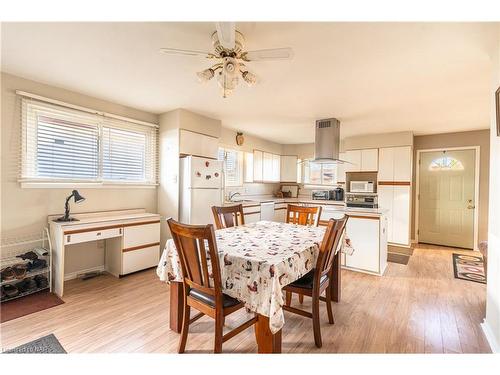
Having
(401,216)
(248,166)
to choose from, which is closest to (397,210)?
(401,216)

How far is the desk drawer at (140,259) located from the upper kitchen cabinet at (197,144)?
4.77 ft

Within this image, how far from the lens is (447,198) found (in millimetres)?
4887

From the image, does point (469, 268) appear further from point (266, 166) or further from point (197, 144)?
point (197, 144)

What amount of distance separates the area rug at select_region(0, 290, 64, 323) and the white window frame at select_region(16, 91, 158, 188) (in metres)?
1.16

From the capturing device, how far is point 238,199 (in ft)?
16.7

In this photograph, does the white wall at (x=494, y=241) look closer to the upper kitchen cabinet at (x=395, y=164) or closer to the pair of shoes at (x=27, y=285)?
the upper kitchen cabinet at (x=395, y=164)

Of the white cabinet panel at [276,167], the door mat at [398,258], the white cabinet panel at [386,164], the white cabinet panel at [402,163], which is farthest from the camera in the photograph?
the white cabinet panel at [276,167]

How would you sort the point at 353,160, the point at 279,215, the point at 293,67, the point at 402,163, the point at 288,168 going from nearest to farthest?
the point at 293,67 < the point at 402,163 < the point at 353,160 < the point at 279,215 < the point at 288,168

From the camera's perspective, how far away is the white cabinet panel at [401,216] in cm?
471

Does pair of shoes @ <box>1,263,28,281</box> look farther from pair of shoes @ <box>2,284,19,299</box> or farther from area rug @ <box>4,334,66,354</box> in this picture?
area rug @ <box>4,334,66,354</box>

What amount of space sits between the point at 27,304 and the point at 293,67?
11.2 feet

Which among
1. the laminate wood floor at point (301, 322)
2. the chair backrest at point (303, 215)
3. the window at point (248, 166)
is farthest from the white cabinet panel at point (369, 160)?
the chair backrest at point (303, 215)

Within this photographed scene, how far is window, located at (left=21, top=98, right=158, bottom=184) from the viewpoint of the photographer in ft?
8.82

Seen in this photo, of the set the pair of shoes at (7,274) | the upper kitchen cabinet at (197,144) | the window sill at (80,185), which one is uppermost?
the upper kitchen cabinet at (197,144)
